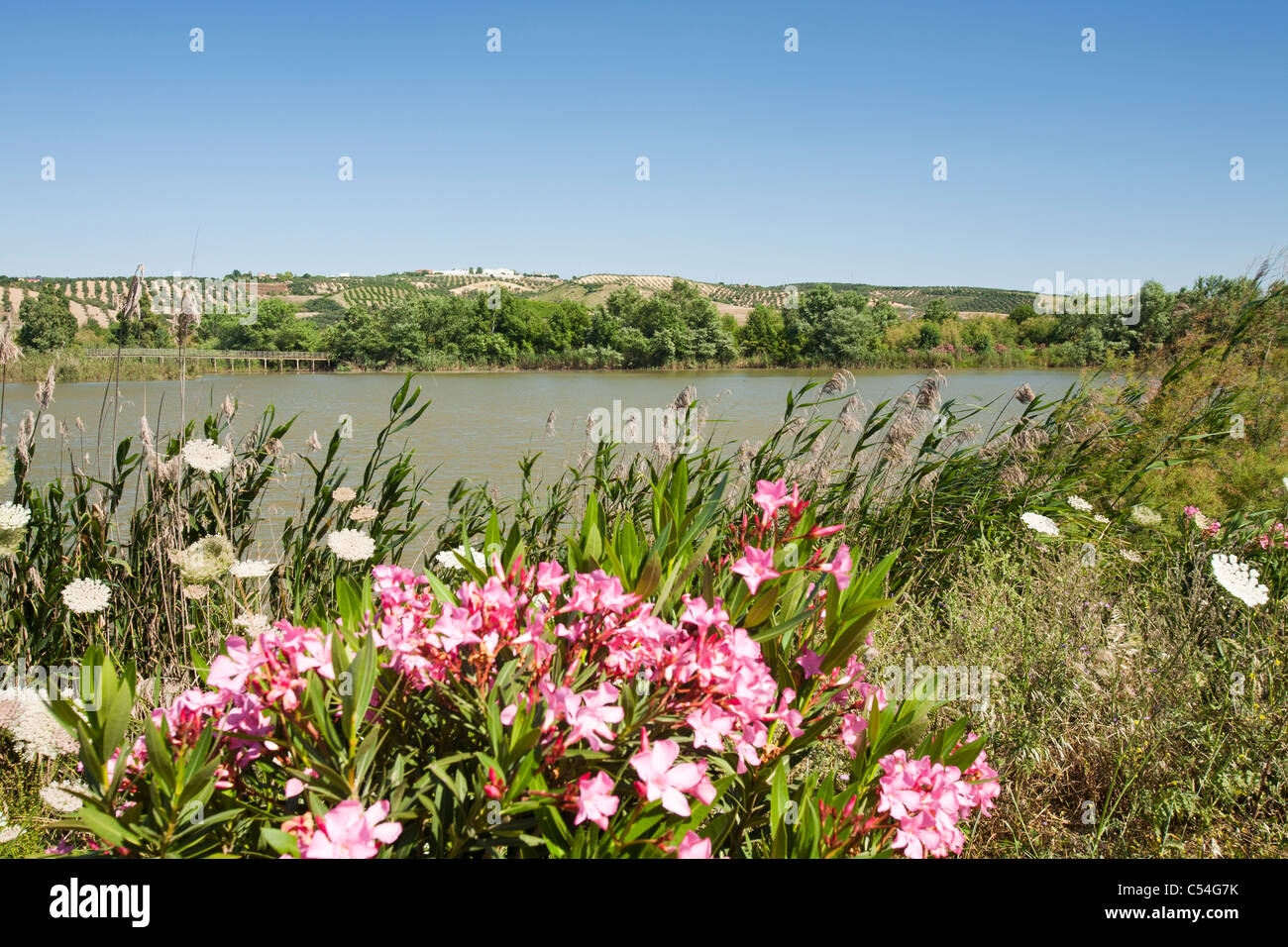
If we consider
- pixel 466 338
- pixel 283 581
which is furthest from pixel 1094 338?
pixel 466 338

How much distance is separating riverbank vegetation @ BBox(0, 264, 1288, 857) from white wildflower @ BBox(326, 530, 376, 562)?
0.06m

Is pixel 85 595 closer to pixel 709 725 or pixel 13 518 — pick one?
pixel 13 518

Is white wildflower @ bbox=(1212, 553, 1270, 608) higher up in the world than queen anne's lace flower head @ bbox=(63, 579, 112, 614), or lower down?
higher up

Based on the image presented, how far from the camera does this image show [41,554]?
9.82 feet

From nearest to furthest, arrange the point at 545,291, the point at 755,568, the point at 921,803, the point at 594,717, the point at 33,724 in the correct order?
1. the point at 594,717
2. the point at 921,803
3. the point at 755,568
4. the point at 33,724
5. the point at 545,291

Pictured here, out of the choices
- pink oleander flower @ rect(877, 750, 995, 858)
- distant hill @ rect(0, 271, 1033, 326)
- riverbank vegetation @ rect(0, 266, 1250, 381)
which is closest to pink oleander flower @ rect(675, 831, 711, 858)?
pink oleander flower @ rect(877, 750, 995, 858)

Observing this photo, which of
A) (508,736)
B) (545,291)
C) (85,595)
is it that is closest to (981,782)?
(508,736)

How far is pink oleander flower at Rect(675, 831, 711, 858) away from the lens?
979mm

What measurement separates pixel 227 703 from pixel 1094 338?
29.8 metres

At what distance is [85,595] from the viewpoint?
2334 mm

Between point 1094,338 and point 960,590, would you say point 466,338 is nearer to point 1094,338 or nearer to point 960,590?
point 1094,338

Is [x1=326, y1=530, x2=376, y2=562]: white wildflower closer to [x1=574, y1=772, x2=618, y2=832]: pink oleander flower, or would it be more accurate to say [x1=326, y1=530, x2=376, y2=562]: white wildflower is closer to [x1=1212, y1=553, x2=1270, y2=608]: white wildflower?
[x1=574, y1=772, x2=618, y2=832]: pink oleander flower

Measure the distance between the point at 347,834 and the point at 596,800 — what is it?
0.30 metres

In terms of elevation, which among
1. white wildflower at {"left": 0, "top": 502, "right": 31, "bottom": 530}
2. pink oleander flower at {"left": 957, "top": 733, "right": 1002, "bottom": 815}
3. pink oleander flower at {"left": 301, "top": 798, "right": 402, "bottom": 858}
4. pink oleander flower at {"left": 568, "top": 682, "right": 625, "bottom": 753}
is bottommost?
pink oleander flower at {"left": 957, "top": 733, "right": 1002, "bottom": 815}
